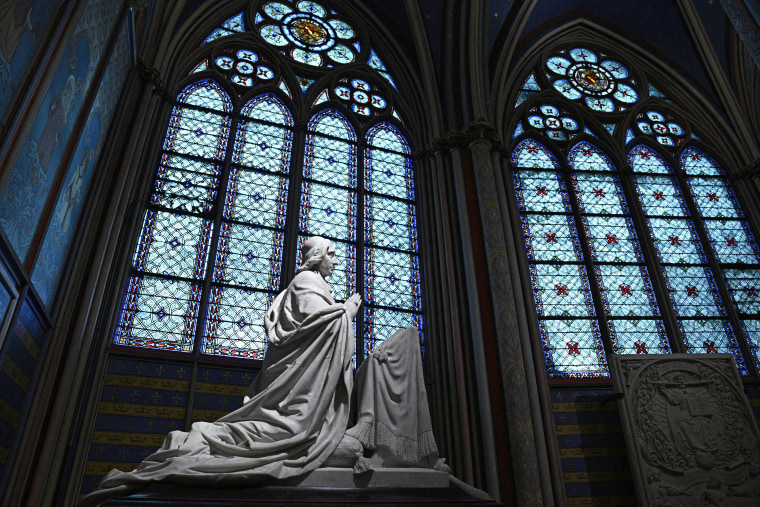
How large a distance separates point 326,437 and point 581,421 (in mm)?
4634

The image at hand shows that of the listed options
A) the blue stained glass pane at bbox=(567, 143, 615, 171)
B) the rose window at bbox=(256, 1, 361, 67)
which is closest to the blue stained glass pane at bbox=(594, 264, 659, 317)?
the blue stained glass pane at bbox=(567, 143, 615, 171)

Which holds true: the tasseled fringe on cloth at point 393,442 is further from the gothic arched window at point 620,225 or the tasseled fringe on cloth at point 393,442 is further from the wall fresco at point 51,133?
the gothic arched window at point 620,225

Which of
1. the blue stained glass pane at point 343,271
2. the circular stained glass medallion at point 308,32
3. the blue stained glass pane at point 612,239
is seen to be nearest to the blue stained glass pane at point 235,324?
the blue stained glass pane at point 343,271

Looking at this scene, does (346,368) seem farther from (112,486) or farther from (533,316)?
(533,316)

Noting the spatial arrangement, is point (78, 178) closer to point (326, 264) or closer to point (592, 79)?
point (326, 264)

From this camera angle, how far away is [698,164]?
9688 mm

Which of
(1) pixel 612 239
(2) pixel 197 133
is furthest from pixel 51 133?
(1) pixel 612 239

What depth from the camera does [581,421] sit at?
6844 millimetres

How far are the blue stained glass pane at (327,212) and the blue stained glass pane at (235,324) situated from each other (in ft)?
3.83

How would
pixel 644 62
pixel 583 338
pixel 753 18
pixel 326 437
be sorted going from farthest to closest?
1. pixel 644 62
2. pixel 583 338
3. pixel 753 18
4. pixel 326 437

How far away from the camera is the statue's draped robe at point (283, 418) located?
2727 mm

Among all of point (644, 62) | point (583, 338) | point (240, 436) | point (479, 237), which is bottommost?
point (240, 436)

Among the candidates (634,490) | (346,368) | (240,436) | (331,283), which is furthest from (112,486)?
(634,490)

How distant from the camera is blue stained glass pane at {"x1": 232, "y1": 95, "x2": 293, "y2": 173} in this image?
7.68m
